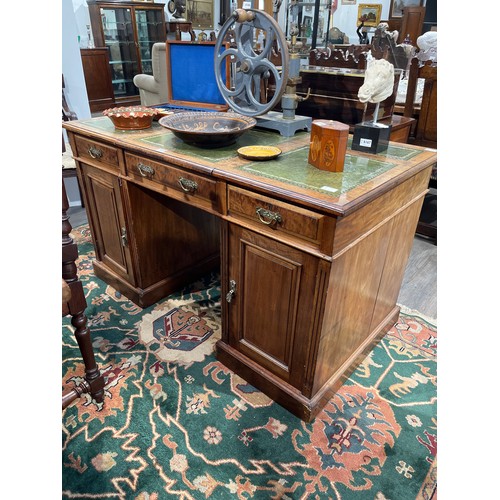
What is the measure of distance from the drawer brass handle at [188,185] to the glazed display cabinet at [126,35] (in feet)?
18.6

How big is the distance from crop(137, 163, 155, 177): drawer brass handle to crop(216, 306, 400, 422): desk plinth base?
0.81 meters

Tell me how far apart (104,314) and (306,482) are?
1.32 metres

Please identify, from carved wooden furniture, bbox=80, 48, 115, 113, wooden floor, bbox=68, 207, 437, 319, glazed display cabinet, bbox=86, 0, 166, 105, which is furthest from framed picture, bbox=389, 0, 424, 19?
wooden floor, bbox=68, 207, 437, 319

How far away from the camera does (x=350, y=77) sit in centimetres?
215

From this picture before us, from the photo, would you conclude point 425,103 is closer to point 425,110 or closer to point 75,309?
point 425,110

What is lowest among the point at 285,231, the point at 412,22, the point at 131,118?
the point at 285,231

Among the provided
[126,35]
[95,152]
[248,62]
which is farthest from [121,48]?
[248,62]

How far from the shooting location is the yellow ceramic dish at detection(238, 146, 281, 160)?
4.59 feet

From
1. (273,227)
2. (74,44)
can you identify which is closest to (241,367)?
(273,227)

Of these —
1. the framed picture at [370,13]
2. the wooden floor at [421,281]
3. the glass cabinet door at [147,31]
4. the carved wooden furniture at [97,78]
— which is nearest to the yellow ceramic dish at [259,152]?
the wooden floor at [421,281]

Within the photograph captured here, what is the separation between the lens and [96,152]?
6.10 ft

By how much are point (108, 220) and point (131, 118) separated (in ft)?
1.88

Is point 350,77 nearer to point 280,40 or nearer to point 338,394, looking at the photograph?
point 280,40

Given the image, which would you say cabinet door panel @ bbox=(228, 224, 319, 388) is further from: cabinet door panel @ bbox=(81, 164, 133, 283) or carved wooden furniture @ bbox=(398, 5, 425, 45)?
carved wooden furniture @ bbox=(398, 5, 425, 45)
